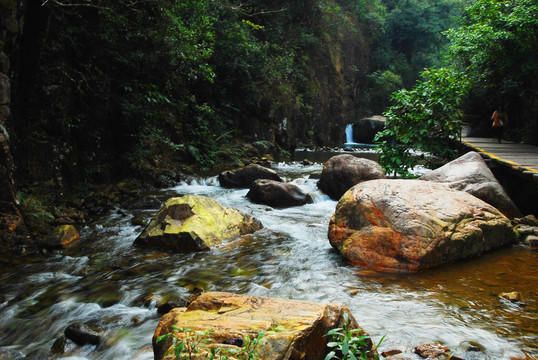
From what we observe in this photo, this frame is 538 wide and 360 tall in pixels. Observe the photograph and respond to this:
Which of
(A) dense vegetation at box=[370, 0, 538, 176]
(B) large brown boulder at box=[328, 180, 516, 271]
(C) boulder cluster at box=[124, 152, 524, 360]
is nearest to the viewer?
(C) boulder cluster at box=[124, 152, 524, 360]

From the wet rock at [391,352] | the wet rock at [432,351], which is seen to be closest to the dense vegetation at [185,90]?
the wet rock at [391,352]

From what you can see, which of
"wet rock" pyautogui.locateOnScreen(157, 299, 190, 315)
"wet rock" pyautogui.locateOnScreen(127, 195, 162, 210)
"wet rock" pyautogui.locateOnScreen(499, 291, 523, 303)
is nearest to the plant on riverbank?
"wet rock" pyautogui.locateOnScreen(157, 299, 190, 315)

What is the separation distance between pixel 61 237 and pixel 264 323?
4.88 meters

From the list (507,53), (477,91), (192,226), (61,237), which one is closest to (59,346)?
(192,226)

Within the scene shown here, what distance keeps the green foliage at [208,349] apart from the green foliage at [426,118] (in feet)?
28.1

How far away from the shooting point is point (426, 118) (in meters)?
9.73

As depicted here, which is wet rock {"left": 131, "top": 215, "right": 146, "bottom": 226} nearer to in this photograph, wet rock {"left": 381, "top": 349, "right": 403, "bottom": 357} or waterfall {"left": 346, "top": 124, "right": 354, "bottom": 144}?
wet rock {"left": 381, "top": 349, "right": 403, "bottom": 357}

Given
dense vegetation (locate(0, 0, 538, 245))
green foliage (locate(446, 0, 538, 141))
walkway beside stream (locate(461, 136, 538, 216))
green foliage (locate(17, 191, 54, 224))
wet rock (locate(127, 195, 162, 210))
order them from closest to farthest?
green foliage (locate(17, 191, 54, 224)), dense vegetation (locate(0, 0, 538, 245)), walkway beside stream (locate(461, 136, 538, 216)), wet rock (locate(127, 195, 162, 210)), green foliage (locate(446, 0, 538, 141))

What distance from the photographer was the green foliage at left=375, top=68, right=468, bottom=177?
378 inches

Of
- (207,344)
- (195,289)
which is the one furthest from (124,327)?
(207,344)

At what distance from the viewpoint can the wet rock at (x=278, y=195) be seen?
923 cm

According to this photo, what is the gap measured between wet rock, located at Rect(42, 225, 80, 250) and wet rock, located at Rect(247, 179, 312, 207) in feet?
14.4

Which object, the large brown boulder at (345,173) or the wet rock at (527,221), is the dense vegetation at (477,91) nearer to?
the large brown boulder at (345,173)

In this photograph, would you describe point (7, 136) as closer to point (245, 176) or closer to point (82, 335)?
point (82, 335)
